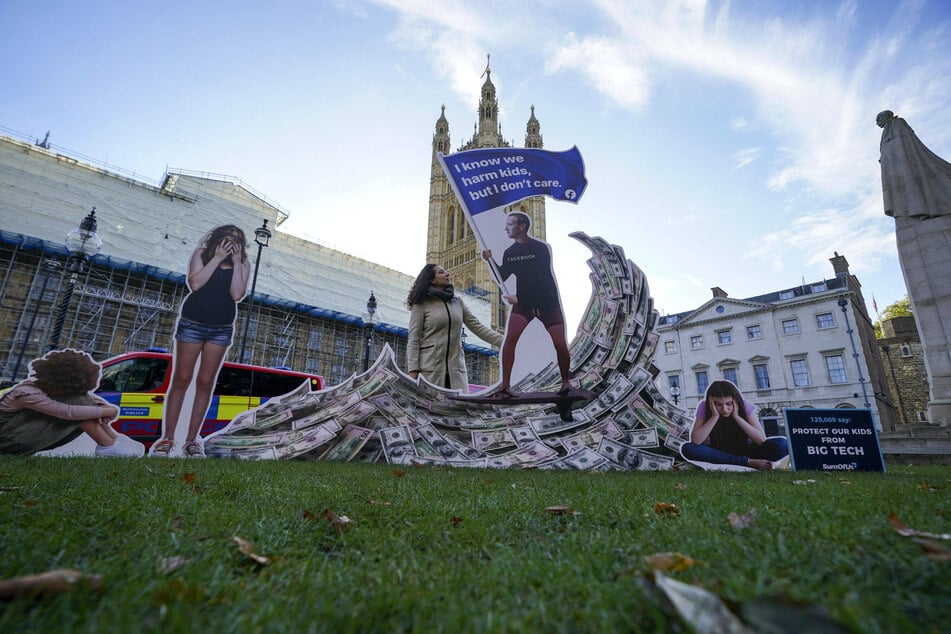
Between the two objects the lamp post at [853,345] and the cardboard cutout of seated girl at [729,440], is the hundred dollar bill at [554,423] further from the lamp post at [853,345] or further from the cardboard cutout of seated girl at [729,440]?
the lamp post at [853,345]

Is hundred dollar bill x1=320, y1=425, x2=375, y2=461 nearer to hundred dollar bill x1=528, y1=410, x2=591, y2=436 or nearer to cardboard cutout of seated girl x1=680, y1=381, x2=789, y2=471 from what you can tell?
hundred dollar bill x1=528, y1=410, x2=591, y2=436

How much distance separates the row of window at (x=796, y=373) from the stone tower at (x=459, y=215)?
26479 millimetres

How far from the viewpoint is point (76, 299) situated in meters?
23.1

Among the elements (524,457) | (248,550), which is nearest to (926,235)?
(524,457)

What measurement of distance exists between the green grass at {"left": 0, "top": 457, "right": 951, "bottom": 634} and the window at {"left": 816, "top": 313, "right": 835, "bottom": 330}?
3363cm

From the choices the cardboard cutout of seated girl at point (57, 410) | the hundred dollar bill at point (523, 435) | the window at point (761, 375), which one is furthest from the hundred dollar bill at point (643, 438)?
the window at point (761, 375)

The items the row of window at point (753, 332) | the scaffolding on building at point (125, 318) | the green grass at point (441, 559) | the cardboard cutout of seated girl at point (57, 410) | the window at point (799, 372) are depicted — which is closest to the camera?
the green grass at point (441, 559)

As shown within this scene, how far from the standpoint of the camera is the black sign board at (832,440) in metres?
7.11

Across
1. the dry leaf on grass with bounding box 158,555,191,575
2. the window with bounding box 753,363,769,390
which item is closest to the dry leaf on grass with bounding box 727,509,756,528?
the dry leaf on grass with bounding box 158,555,191,575

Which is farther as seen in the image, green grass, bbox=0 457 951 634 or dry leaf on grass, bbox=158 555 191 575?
dry leaf on grass, bbox=158 555 191 575

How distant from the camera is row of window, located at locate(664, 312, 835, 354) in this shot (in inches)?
1186

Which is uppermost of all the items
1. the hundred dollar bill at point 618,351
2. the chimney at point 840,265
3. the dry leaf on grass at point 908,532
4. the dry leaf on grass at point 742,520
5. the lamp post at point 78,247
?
the chimney at point 840,265

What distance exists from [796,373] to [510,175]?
3103cm

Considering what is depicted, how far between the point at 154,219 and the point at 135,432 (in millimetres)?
23311
